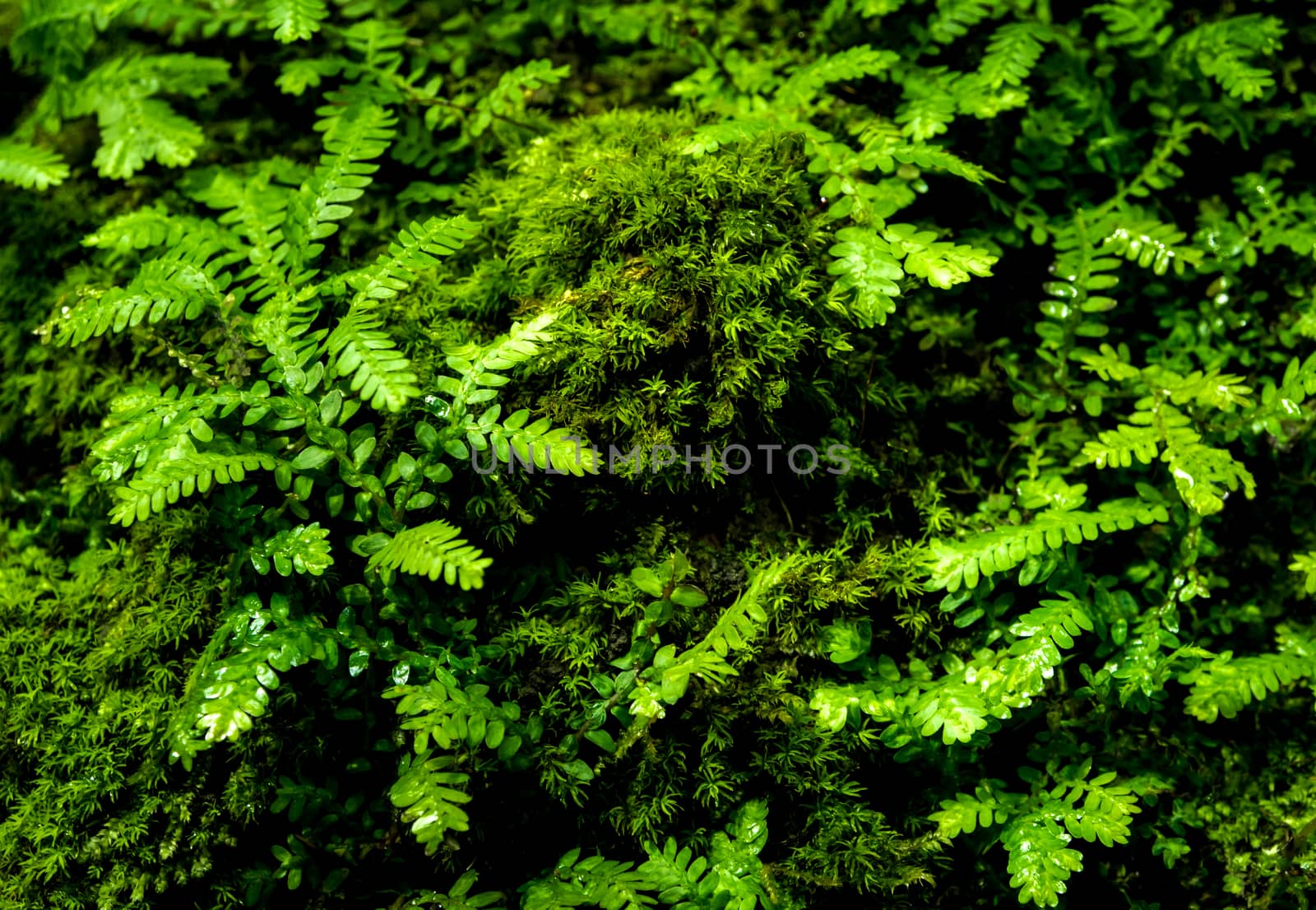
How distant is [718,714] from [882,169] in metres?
1.80

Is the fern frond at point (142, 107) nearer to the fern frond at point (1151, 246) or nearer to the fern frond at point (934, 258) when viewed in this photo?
the fern frond at point (934, 258)

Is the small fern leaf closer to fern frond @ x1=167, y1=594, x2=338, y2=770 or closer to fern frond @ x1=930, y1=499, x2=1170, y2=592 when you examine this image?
fern frond @ x1=167, y1=594, x2=338, y2=770

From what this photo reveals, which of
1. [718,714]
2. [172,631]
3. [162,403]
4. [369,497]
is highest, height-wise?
[162,403]

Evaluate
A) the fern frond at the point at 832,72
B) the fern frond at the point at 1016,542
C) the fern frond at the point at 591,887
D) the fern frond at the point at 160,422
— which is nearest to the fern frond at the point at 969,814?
the fern frond at the point at 1016,542

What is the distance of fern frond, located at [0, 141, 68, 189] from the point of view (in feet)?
11.1

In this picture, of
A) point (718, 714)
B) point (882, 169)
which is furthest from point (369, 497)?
point (882, 169)

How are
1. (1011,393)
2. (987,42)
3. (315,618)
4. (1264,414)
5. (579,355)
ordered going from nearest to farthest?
1. (315,618)
2. (579,355)
3. (1264,414)
4. (1011,393)
5. (987,42)

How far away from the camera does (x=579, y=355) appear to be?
2.75m

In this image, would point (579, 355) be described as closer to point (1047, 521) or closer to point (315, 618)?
point (315, 618)

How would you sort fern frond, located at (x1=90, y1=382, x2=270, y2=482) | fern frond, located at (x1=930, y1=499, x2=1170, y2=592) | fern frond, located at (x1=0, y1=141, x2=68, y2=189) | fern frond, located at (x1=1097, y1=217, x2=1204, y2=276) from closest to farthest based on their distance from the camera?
1. fern frond, located at (x1=90, y1=382, x2=270, y2=482)
2. fern frond, located at (x1=930, y1=499, x2=1170, y2=592)
3. fern frond, located at (x1=1097, y1=217, x2=1204, y2=276)
4. fern frond, located at (x1=0, y1=141, x2=68, y2=189)

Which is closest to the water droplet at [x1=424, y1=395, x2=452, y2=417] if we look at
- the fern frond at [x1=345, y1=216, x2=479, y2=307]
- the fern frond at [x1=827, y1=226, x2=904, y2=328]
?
the fern frond at [x1=345, y1=216, x2=479, y2=307]

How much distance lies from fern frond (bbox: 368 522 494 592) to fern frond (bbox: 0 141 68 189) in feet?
6.98

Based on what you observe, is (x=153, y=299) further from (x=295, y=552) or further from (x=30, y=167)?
(x=30, y=167)

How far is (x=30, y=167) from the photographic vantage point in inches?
135
